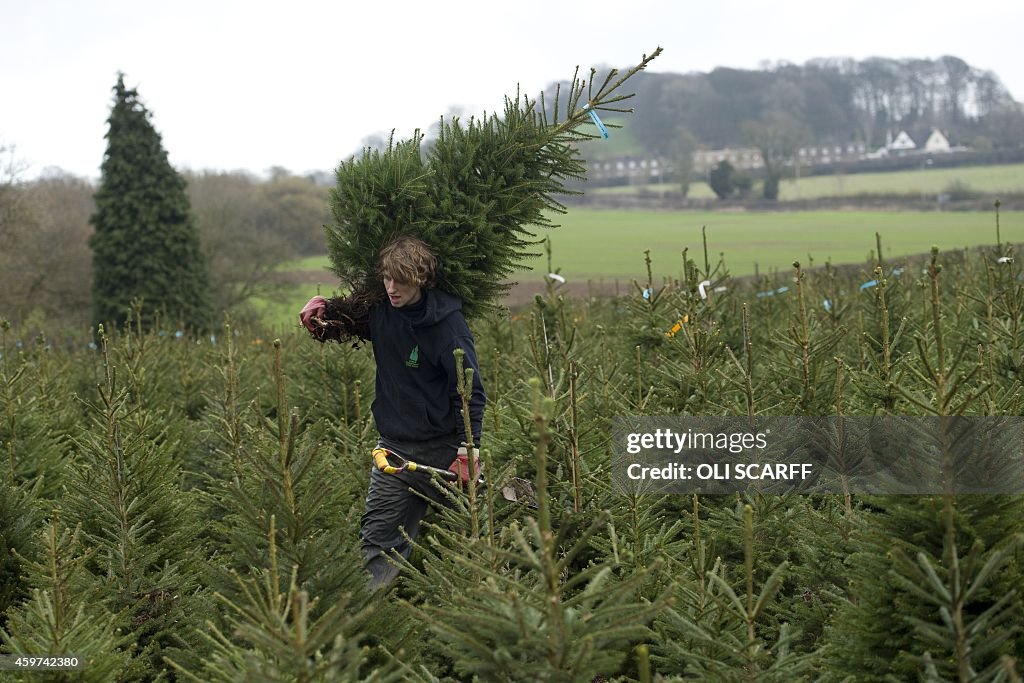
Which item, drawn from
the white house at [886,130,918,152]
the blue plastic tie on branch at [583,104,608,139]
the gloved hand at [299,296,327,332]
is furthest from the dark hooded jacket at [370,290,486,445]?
the white house at [886,130,918,152]

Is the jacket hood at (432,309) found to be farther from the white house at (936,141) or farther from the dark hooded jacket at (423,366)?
the white house at (936,141)

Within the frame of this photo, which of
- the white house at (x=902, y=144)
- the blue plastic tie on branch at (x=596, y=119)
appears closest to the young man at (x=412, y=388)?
the blue plastic tie on branch at (x=596, y=119)

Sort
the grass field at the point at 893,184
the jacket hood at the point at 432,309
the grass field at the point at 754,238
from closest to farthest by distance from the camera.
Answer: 1. the jacket hood at the point at 432,309
2. the grass field at the point at 754,238
3. the grass field at the point at 893,184

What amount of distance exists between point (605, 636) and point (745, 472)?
2510 millimetres

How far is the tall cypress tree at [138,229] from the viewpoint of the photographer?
2742 centimetres

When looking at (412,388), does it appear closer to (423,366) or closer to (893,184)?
(423,366)

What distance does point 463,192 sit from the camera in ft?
13.9

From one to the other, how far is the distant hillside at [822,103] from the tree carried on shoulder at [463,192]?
95.0 meters

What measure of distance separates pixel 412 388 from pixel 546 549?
2.25 metres

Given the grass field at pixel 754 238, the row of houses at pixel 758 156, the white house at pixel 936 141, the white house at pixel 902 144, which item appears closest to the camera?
the grass field at pixel 754 238

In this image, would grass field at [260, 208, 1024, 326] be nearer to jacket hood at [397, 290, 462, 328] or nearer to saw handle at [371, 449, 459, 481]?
jacket hood at [397, 290, 462, 328]

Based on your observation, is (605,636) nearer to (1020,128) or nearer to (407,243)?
(407,243)

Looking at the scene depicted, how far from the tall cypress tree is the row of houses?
58988 mm

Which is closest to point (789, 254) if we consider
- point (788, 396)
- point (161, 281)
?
point (161, 281)
